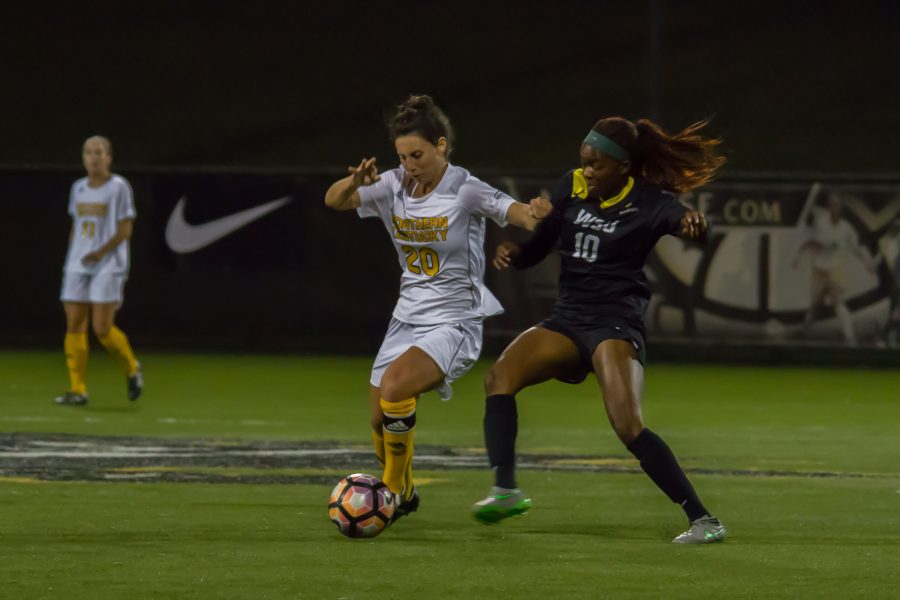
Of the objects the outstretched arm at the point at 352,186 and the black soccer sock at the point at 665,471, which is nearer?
the black soccer sock at the point at 665,471

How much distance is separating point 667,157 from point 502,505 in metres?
1.71

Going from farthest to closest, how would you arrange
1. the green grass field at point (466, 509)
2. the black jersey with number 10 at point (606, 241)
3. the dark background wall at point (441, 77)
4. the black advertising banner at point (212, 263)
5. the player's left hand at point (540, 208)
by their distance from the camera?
the dark background wall at point (441, 77) → the black advertising banner at point (212, 263) → the black jersey with number 10 at point (606, 241) → the player's left hand at point (540, 208) → the green grass field at point (466, 509)

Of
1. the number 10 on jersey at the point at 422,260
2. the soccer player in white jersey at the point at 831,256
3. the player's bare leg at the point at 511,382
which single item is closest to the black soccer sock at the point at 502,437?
the player's bare leg at the point at 511,382

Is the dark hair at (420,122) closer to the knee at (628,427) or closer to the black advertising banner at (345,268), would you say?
the knee at (628,427)

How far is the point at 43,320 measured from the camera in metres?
20.0

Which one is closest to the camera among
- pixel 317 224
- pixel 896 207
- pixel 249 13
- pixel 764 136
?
pixel 896 207

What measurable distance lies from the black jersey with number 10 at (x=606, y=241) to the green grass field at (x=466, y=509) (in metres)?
1.03

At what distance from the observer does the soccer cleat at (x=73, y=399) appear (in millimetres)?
14531

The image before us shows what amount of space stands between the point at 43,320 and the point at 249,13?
7374 millimetres


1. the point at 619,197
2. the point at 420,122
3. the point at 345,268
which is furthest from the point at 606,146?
the point at 345,268

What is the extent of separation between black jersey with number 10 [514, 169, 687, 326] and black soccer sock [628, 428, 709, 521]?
1.92 ft

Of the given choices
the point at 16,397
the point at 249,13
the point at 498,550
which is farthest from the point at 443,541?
the point at 249,13

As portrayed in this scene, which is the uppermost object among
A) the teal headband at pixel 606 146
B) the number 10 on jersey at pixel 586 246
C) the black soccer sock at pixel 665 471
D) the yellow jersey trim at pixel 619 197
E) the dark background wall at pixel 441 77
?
the dark background wall at pixel 441 77

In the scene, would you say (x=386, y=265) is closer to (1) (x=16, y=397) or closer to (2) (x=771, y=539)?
(1) (x=16, y=397)
